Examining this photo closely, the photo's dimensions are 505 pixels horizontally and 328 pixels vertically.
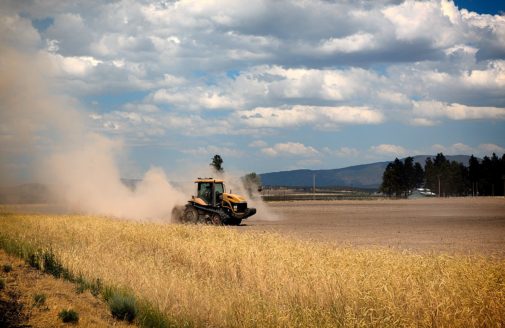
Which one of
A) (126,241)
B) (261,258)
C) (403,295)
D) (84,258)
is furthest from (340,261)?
(126,241)

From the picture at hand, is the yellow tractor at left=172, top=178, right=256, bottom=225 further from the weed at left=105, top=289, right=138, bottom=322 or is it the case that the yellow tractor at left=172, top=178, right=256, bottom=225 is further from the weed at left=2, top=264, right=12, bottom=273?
the weed at left=105, top=289, right=138, bottom=322

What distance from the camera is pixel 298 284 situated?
16078 mm

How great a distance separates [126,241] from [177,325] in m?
14.9

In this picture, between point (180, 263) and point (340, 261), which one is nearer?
point (340, 261)

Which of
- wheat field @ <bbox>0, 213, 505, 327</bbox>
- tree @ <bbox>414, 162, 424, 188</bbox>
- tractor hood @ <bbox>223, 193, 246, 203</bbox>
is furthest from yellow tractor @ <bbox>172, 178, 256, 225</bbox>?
tree @ <bbox>414, 162, 424, 188</bbox>

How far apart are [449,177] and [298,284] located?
6631 inches

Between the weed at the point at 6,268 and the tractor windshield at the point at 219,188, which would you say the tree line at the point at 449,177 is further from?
the weed at the point at 6,268

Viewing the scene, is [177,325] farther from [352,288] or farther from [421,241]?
[421,241]

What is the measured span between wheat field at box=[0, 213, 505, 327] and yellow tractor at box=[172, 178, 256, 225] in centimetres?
1821

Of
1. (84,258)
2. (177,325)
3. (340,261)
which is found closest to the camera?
(177,325)

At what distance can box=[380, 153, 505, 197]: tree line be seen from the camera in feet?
528

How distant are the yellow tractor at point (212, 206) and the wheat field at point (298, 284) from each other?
18214mm

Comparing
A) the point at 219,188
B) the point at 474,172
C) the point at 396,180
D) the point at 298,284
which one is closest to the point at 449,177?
the point at 474,172

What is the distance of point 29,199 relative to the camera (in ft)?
399
